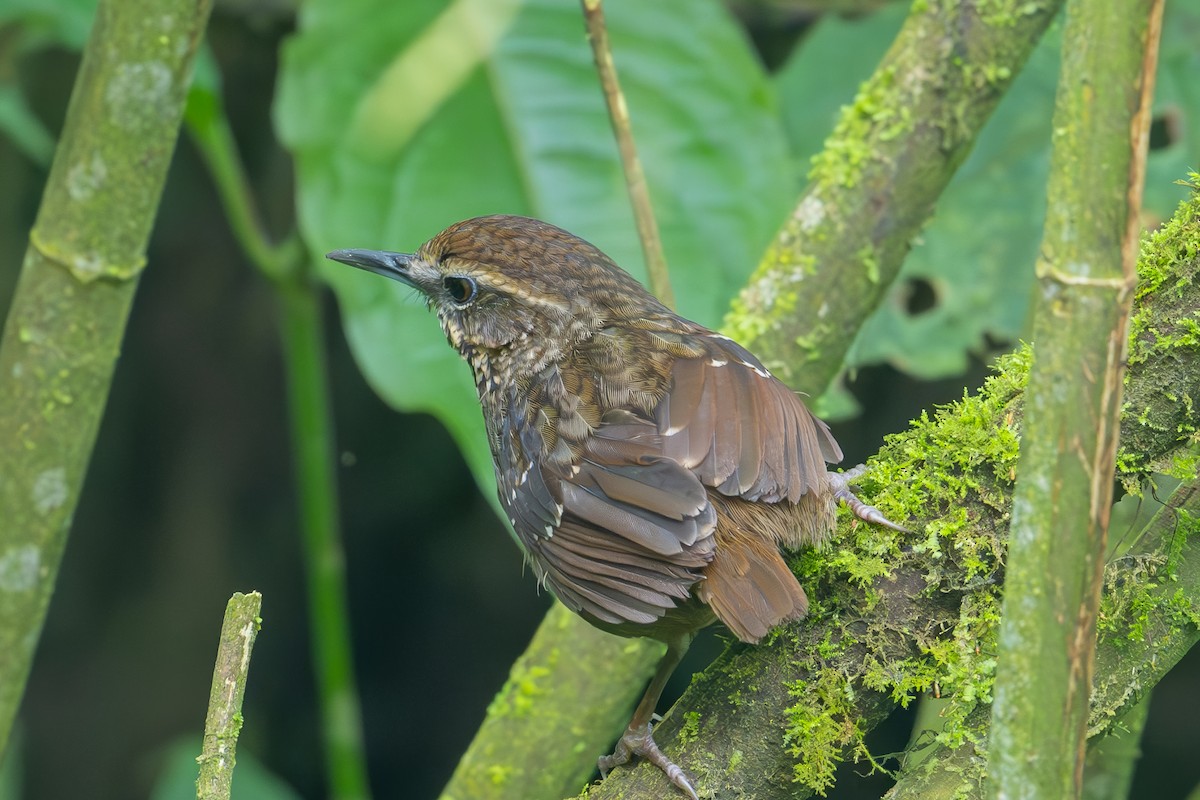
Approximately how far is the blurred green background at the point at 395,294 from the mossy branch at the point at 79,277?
0.94 metres

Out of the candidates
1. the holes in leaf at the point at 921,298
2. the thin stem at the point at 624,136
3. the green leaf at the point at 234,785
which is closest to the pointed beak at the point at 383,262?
the thin stem at the point at 624,136

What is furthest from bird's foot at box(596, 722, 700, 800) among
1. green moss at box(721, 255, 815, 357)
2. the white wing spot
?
green moss at box(721, 255, 815, 357)

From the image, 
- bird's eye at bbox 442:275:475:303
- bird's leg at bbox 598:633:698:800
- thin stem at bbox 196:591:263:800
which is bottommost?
bird's leg at bbox 598:633:698:800

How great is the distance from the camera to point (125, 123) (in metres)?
2.12

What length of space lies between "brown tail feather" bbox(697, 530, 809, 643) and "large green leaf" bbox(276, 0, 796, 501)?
1130mm

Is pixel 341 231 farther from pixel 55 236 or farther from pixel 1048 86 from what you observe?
pixel 1048 86

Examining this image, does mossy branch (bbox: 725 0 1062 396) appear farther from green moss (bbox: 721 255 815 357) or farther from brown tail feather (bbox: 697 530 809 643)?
brown tail feather (bbox: 697 530 809 643)

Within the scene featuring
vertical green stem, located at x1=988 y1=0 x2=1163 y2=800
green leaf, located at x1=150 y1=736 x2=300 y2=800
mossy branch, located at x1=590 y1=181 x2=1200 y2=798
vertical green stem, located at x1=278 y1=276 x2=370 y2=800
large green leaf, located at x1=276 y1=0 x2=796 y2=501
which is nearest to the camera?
vertical green stem, located at x1=988 y1=0 x2=1163 y2=800

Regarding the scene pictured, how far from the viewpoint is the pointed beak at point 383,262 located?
2.70 m

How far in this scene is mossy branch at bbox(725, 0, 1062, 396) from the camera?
2.53 metres

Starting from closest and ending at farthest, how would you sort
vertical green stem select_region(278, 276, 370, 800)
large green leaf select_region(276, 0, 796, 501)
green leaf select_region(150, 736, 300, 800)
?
large green leaf select_region(276, 0, 796, 501), green leaf select_region(150, 736, 300, 800), vertical green stem select_region(278, 276, 370, 800)

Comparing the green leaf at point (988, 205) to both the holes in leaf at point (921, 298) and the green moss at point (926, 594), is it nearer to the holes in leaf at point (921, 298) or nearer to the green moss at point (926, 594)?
the holes in leaf at point (921, 298)

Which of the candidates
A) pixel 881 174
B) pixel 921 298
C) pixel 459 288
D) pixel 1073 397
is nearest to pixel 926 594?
pixel 1073 397

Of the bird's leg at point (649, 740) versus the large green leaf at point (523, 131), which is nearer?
the bird's leg at point (649, 740)
